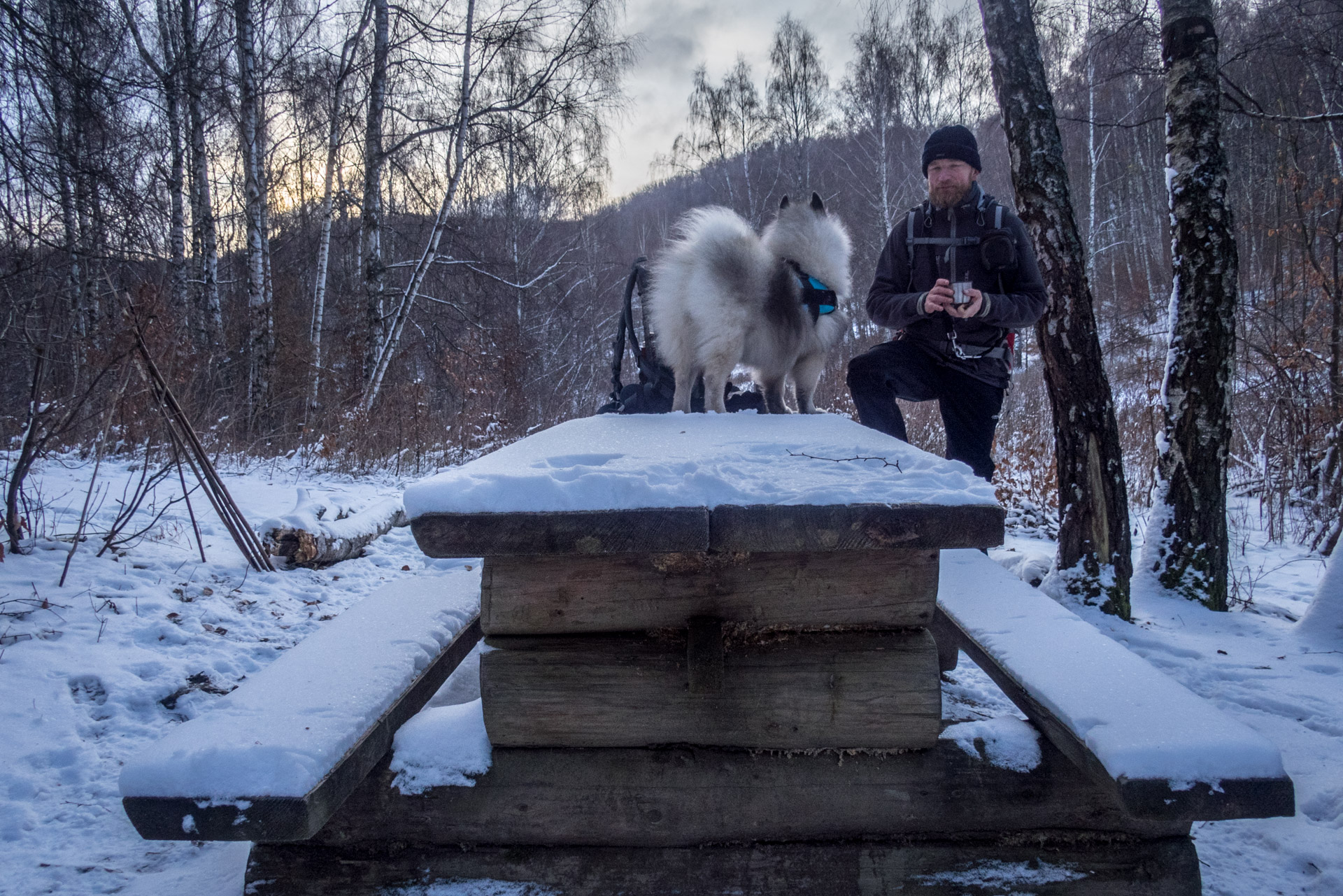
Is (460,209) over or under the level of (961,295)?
over

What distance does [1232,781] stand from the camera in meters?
1.08

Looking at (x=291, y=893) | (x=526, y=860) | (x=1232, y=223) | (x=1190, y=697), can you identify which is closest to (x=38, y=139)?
(x=291, y=893)

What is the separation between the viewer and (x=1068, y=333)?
3.07 m

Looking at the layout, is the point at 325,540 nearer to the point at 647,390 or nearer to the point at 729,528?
the point at 647,390

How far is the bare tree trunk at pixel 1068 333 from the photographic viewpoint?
120 inches

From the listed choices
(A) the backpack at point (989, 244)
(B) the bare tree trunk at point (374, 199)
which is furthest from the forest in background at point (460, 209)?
(A) the backpack at point (989, 244)

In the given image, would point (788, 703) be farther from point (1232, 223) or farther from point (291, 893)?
point (1232, 223)

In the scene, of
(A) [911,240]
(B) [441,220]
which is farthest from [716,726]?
(B) [441,220]

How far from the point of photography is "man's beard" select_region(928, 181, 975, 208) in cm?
281

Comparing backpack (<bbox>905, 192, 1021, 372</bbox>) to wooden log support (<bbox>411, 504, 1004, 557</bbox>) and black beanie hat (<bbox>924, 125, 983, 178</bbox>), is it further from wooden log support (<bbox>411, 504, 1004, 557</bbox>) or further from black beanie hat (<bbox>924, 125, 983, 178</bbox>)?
wooden log support (<bbox>411, 504, 1004, 557</bbox>)

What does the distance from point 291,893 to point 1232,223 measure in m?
4.06

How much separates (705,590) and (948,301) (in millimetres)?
1721

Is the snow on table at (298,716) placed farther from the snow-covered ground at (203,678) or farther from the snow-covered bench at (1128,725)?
the snow-covered bench at (1128,725)

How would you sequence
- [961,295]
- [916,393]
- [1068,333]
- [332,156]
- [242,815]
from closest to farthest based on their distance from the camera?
[242,815] → [961,295] → [916,393] → [1068,333] → [332,156]
